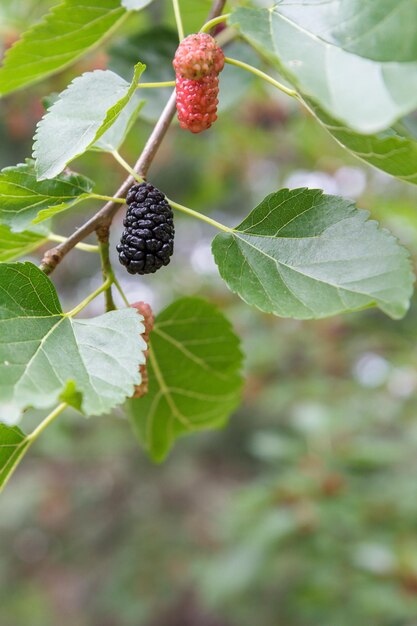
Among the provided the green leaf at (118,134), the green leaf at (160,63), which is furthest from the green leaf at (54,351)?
the green leaf at (160,63)

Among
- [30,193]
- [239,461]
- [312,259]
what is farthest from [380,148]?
[239,461]

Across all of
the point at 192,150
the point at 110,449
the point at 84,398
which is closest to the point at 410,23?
the point at 84,398

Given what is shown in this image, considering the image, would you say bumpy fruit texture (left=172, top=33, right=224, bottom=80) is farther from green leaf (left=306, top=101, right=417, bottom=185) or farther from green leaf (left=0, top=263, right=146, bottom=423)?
green leaf (left=0, top=263, right=146, bottom=423)

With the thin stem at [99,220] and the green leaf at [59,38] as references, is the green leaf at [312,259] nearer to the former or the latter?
the thin stem at [99,220]

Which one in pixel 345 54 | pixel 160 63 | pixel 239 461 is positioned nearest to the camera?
pixel 345 54

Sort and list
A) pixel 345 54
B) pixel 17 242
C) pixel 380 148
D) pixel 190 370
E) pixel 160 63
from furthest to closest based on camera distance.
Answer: pixel 160 63, pixel 190 370, pixel 17 242, pixel 380 148, pixel 345 54

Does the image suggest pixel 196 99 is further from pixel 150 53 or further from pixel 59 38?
pixel 150 53
